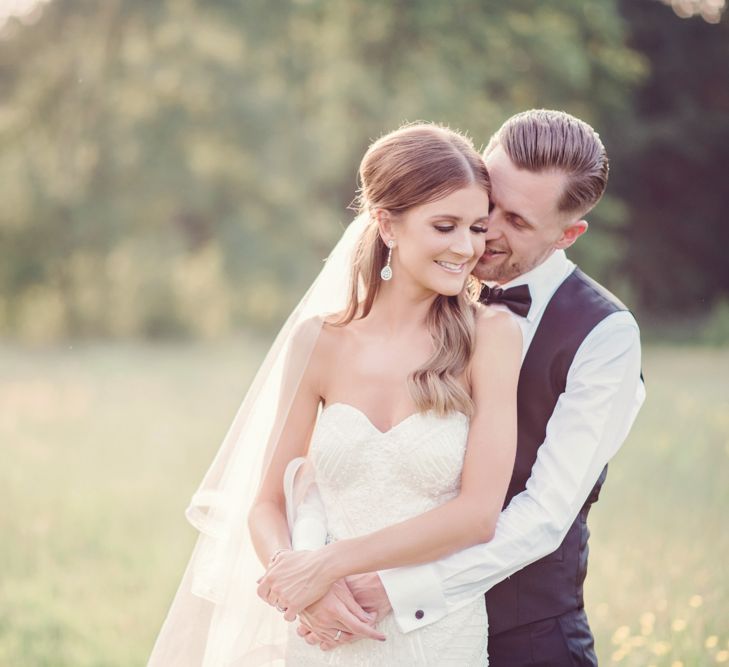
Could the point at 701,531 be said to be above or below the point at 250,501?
below

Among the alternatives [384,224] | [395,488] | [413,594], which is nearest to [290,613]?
[413,594]

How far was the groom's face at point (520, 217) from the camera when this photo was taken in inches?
118

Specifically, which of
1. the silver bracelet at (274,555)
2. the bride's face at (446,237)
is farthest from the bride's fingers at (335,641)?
the bride's face at (446,237)

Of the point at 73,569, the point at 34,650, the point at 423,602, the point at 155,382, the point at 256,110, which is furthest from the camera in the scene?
the point at 256,110

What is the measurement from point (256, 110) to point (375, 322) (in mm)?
18293

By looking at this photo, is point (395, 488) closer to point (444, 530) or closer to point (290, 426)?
point (444, 530)

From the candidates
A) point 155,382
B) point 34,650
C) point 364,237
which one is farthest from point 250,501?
point 155,382

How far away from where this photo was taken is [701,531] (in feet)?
20.8

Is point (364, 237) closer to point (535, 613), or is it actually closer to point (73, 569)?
point (535, 613)

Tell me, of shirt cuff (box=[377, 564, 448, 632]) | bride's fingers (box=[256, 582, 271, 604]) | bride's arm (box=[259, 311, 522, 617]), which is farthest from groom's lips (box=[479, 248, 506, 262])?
bride's fingers (box=[256, 582, 271, 604])

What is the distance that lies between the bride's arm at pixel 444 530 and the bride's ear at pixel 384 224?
56 centimetres

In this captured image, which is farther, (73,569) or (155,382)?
(155,382)

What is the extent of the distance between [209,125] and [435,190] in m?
19.4

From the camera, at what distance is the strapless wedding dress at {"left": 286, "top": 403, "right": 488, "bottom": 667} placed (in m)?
2.75
